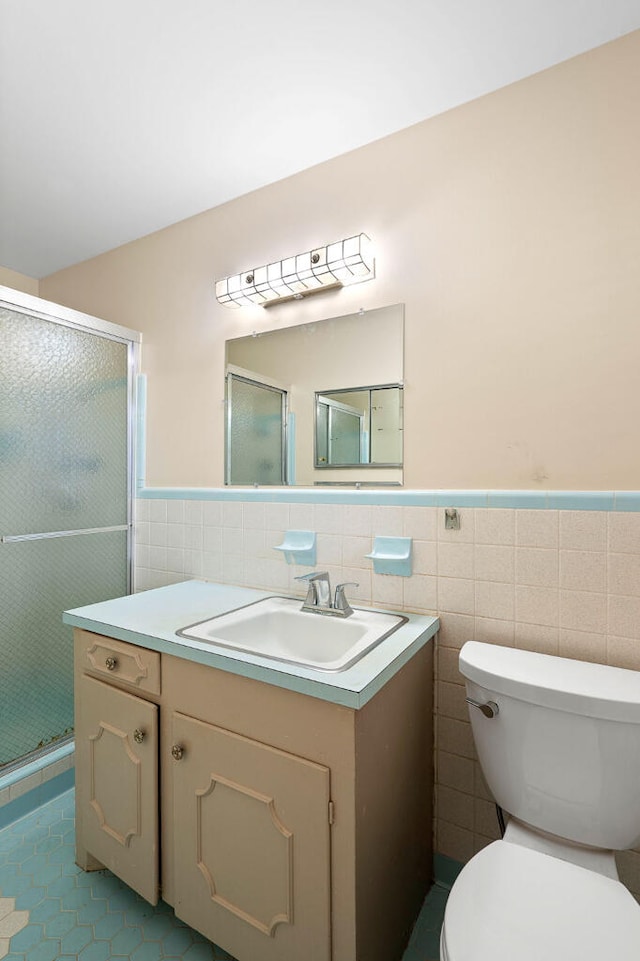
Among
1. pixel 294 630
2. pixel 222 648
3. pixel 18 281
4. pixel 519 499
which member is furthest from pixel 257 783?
pixel 18 281

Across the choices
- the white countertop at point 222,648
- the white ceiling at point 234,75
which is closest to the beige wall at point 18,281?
the white ceiling at point 234,75

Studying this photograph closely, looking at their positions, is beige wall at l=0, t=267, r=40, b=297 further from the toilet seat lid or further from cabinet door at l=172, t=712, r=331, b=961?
the toilet seat lid

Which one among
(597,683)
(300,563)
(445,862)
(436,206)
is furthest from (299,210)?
(445,862)

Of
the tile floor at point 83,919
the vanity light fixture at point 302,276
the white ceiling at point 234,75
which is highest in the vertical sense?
the white ceiling at point 234,75

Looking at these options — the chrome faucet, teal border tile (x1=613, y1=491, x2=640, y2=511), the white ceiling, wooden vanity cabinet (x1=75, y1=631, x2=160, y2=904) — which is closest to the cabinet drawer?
wooden vanity cabinet (x1=75, y1=631, x2=160, y2=904)

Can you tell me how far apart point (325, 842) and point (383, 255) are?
165 cm

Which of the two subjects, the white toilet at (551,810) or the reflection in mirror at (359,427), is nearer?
the white toilet at (551,810)

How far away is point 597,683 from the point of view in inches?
41.6

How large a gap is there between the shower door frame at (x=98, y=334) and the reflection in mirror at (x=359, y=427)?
104 cm

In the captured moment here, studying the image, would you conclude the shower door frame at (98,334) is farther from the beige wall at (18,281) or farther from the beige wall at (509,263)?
the beige wall at (509,263)

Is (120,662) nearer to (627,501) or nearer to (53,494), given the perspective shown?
(53,494)

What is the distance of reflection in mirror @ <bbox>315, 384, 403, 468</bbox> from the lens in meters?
1.53

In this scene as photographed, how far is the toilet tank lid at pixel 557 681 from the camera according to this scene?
1.00 meters

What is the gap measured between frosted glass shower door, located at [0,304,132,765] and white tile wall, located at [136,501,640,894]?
798 mm
